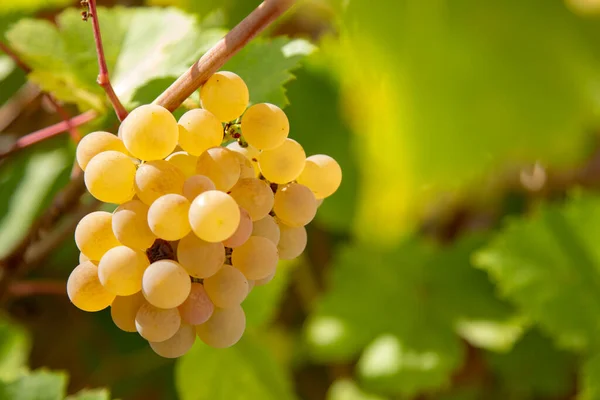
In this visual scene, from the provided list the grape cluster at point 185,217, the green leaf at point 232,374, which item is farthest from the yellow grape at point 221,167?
the green leaf at point 232,374

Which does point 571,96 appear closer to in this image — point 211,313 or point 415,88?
point 415,88

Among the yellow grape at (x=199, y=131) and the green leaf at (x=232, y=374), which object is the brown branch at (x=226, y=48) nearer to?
the yellow grape at (x=199, y=131)

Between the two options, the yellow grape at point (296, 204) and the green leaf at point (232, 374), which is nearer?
the yellow grape at point (296, 204)

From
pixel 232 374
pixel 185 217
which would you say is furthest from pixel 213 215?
pixel 232 374

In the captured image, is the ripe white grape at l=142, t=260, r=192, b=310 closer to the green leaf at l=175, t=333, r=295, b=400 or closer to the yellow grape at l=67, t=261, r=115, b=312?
the yellow grape at l=67, t=261, r=115, b=312

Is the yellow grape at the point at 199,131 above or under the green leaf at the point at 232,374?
above

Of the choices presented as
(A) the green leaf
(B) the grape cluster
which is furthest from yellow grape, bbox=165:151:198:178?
(A) the green leaf

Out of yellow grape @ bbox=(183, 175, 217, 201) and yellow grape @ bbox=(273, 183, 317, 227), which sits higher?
yellow grape @ bbox=(183, 175, 217, 201)
